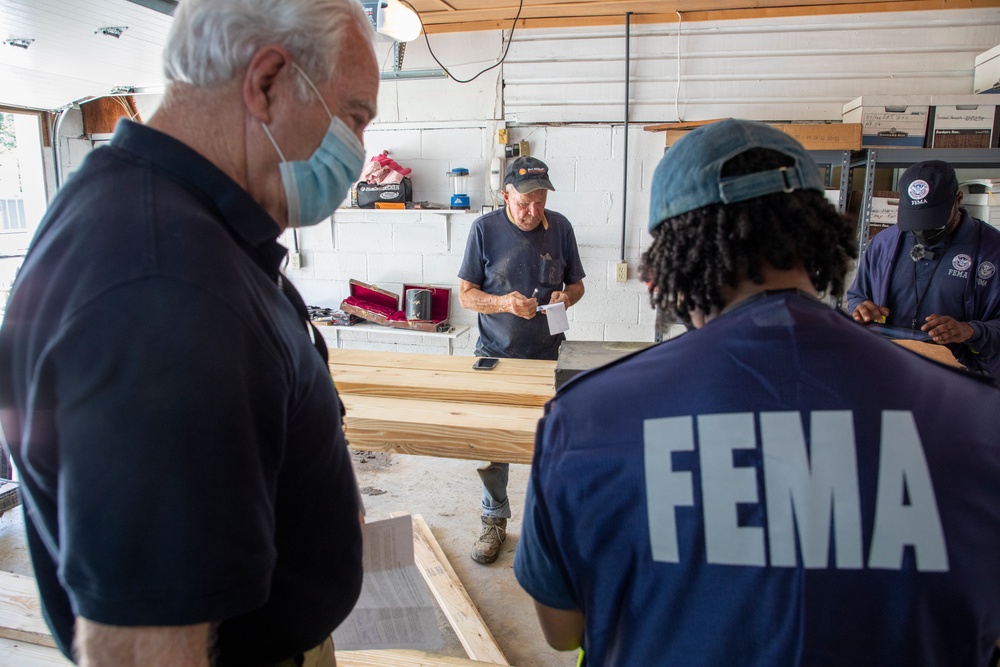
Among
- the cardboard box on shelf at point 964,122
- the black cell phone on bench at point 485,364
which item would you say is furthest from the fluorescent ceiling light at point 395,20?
the cardboard box on shelf at point 964,122

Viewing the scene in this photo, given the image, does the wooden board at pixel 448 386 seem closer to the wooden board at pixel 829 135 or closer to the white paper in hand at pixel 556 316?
the white paper in hand at pixel 556 316

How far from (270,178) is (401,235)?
3864 mm

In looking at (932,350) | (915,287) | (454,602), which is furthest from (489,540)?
(915,287)

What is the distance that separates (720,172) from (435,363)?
1826mm

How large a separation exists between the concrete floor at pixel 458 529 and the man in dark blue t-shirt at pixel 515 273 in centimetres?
12

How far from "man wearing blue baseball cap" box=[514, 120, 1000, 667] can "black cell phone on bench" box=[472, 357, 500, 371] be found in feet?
5.31

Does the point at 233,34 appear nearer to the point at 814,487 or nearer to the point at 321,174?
the point at 321,174

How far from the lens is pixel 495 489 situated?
279cm

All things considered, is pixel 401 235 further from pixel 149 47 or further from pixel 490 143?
pixel 149 47

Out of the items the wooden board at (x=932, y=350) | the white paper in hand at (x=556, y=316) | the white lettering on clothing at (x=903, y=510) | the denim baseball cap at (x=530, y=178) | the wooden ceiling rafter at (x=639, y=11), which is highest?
the wooden ceiling rafter at (x=639, y=11)

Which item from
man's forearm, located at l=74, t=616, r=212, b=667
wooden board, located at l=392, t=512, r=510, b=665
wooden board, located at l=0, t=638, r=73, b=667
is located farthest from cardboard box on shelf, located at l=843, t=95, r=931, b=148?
wooden board, located at l=0, t=638, r=73, b=667

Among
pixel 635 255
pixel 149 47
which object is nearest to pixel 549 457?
pixel 149 47

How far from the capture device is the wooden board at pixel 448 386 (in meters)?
2.09

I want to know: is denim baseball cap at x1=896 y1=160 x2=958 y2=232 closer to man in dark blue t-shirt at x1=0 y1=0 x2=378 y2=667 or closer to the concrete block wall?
the concrete block wall
